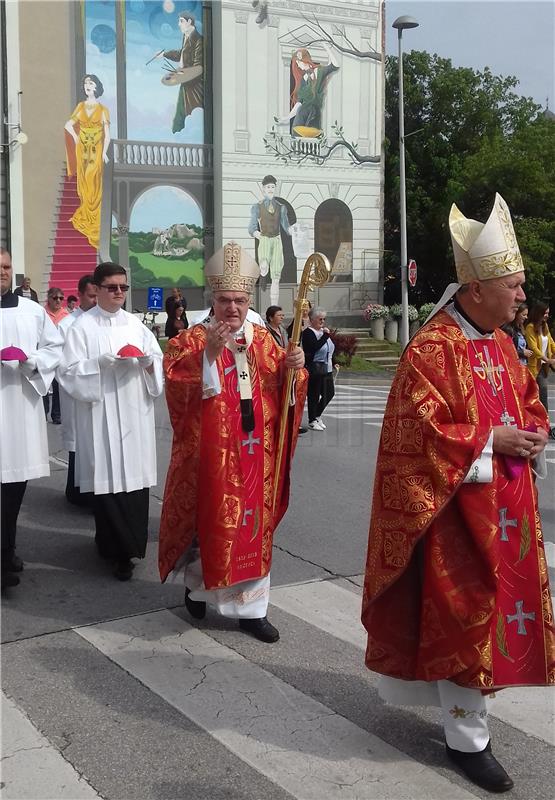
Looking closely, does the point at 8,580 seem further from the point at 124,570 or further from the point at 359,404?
the point at 359,404

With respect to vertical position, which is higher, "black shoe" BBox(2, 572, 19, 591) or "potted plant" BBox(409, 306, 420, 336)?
"potted plant" BBox(409, 306, 420, 336)

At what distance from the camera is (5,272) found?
17.5ft

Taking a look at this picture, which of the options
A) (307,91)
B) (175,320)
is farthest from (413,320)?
(175,320)

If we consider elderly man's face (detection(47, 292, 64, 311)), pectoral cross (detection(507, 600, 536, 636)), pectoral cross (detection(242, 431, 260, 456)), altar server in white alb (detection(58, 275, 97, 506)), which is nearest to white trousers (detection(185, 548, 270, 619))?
pectoral cross (detection(242, 431, 260, 456))

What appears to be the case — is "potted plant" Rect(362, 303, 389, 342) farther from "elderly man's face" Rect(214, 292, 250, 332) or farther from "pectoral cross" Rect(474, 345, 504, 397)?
"pectoral cross" Rect(474, 345, 504, 397)

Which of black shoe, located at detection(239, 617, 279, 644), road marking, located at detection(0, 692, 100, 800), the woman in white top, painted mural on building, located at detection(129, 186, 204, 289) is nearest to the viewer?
road marking, located at detection(0, 692, 100, 800)

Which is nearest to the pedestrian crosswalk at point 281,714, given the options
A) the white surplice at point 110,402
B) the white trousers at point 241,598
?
the white trousers at point 241,598

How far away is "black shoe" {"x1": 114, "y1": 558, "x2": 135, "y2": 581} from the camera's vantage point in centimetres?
563

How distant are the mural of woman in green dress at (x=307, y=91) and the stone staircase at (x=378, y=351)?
7070mm

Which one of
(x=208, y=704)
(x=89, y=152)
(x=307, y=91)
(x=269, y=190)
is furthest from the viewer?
(x=307, y=91)

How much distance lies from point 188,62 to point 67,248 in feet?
22.8

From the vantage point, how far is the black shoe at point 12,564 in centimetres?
554

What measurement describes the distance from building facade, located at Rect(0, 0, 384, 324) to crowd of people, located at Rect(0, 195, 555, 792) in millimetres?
19547

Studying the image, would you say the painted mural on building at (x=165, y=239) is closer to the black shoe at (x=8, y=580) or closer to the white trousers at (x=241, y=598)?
the black shoe at (x=8, y=580)
